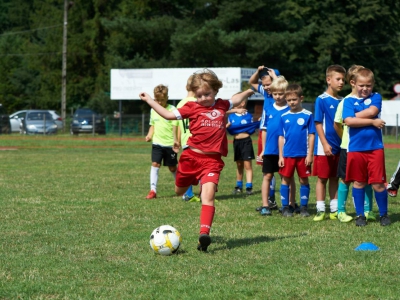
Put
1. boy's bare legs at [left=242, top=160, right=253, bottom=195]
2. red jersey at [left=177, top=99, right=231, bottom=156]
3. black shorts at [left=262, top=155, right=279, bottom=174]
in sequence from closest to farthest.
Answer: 1. red jersey at [left=177, top=99, right=231, bottom=156]
2. black shorts at [left=262, top=155, right=279, bottom=174]
3. boy's bare legs at [left=242, top=160, right=253, bottom=195]

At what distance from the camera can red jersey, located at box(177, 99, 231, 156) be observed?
7492 millimetres

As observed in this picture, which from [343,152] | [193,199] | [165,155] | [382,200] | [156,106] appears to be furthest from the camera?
[165,155]

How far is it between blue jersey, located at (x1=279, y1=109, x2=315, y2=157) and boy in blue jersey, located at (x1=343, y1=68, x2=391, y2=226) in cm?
91

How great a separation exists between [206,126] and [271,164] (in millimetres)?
2844

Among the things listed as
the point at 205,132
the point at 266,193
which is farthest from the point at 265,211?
the point at 205,132

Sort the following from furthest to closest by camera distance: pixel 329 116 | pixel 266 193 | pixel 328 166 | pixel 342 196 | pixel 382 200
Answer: pixel 266 193
pixel 328 166
pixel 329 116
pixel 342 196
pixel 382 200

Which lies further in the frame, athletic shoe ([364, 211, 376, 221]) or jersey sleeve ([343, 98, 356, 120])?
athletic shoe ([364, 211, 376, 221])

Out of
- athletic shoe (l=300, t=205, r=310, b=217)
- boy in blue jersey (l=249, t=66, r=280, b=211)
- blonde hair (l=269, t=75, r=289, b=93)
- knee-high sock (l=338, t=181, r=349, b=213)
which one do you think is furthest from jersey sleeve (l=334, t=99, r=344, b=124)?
athletic shoe (l=300, t=205, r=310, b=217)

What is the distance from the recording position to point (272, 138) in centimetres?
1003

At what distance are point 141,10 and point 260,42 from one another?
1102 centimetres

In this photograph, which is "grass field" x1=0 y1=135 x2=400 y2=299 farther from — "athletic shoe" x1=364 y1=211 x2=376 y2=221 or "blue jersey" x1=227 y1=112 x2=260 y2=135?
"blue jersey" x1=227 y1=112 x2=260 y2=135

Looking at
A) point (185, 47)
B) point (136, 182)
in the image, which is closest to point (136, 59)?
point (185, 47)

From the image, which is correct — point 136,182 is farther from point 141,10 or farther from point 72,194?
point 141,10

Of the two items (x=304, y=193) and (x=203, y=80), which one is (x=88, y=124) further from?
(x=203, y=80)
